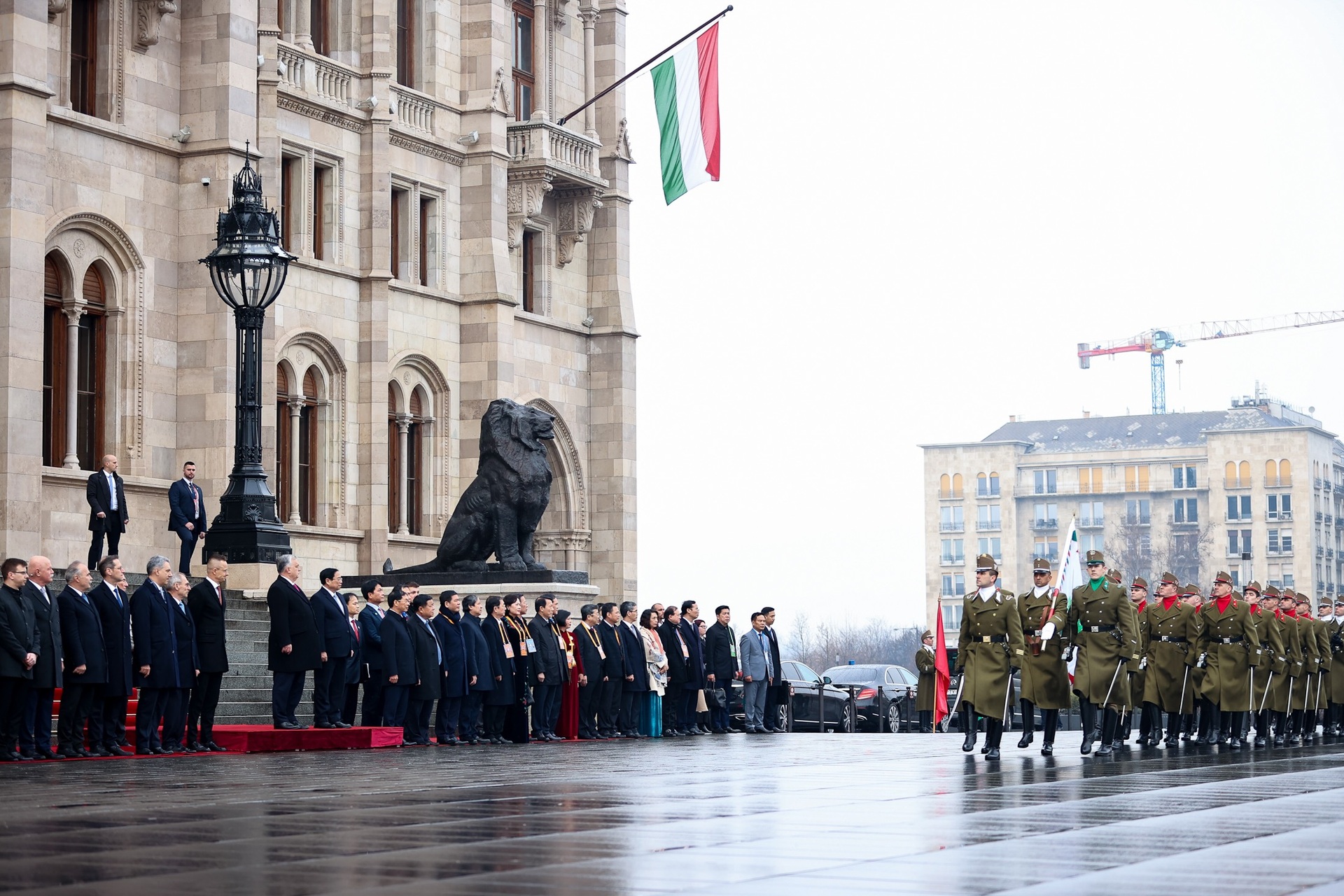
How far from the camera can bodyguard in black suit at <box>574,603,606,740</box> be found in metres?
24.4

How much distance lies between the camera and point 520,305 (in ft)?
137

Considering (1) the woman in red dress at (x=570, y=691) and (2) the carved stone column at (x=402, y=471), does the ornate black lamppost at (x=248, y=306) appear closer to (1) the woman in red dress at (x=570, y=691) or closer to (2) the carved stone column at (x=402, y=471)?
(1) the woman in red dress at (x=570, y=691)

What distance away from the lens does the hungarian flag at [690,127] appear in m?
40.0

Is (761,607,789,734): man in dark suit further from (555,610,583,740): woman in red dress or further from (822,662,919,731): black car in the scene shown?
(822,662,919,731): black car

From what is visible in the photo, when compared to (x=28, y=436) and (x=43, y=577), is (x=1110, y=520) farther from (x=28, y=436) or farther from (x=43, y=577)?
(x=43, y=577)

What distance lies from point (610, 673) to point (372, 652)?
3923 mm

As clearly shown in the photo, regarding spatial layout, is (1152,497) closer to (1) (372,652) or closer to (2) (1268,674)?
(2) (1268,674)

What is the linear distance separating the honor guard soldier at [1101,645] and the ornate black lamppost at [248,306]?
9.99 meters

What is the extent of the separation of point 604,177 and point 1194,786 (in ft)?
101

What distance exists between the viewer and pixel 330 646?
2081 cm

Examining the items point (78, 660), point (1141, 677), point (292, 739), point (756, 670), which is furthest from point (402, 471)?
point (78, 660)

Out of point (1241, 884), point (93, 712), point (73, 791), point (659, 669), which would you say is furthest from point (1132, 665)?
point (1241, 884)

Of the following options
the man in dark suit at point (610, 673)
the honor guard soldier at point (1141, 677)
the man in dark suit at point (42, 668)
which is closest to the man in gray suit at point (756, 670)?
the man in dark suit at point (610, 673)

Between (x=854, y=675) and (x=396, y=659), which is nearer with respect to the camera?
(x=396, y=659)
